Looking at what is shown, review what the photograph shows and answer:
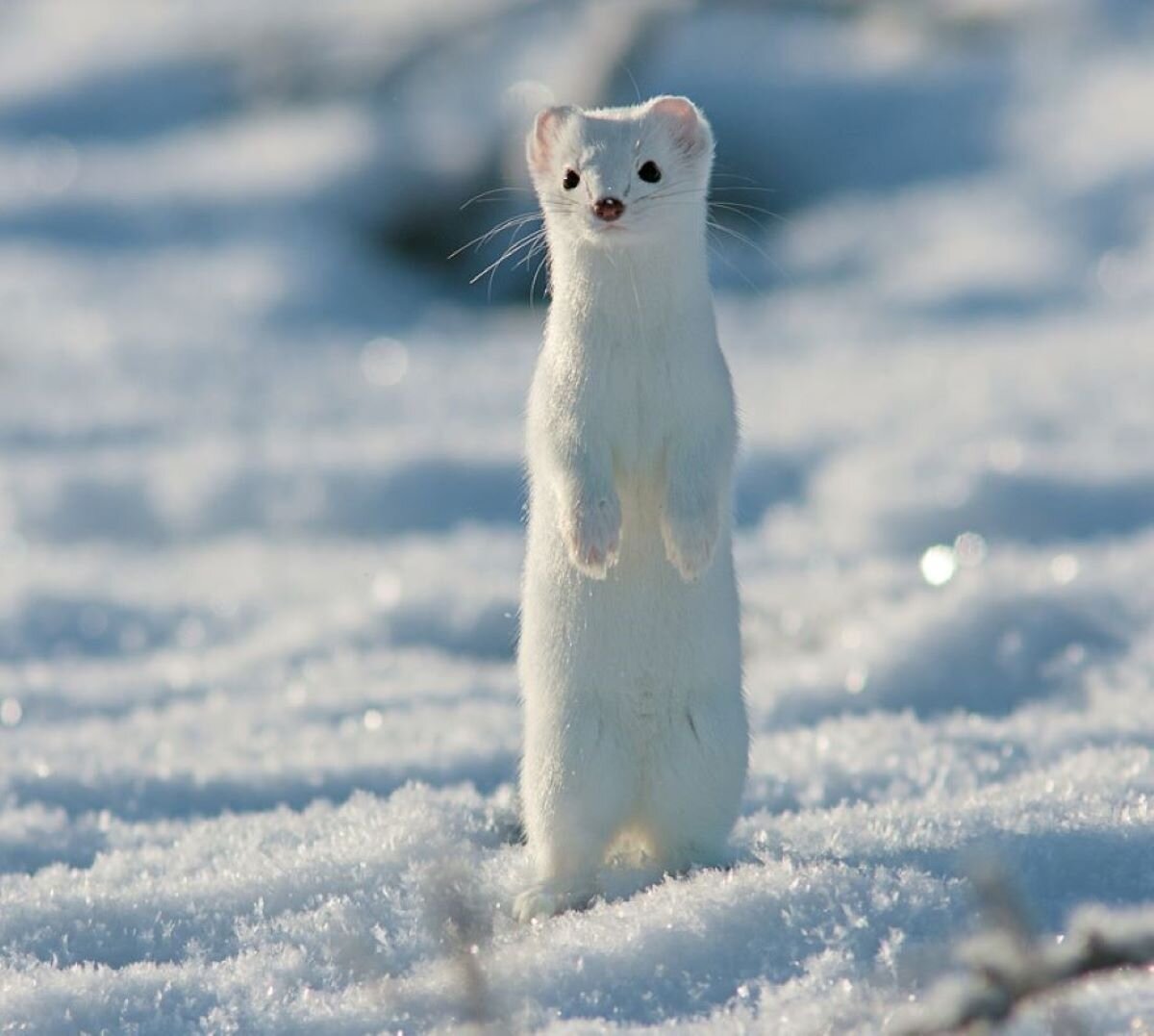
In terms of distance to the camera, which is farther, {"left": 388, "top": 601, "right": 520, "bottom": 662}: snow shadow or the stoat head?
{"left": 388, "top": 601, "right": 520, "bottom": 662}: snow shadow

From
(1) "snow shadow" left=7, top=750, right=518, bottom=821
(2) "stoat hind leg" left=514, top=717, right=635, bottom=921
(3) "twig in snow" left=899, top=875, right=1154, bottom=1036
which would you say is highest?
(1) "snow shadow" left=7, top=750, right=518, bottom=821

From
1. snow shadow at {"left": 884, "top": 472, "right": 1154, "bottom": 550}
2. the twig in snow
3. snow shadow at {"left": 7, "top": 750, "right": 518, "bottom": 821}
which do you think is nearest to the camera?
the twig in snow

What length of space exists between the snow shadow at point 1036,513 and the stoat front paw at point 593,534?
3.29 meters

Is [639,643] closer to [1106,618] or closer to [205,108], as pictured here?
[1106,618]

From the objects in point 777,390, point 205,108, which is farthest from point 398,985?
point 205,108

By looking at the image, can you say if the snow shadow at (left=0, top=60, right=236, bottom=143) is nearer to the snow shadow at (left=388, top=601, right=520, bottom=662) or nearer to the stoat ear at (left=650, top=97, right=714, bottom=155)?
the snow shadow at (left=388, top=601, right=520, bottom=662)

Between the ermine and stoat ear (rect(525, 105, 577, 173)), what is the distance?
0.09 meters

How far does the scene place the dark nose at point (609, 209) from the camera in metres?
3.10

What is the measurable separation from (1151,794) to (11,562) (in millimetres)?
4412

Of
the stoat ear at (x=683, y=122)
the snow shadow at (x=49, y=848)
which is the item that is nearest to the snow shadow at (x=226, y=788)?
the snow shadow at (x=49, y=848)

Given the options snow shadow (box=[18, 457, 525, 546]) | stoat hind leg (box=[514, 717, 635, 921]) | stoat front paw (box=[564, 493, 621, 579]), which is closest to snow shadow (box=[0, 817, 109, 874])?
stoat hind leg (box=[514, 717, 635, 921])

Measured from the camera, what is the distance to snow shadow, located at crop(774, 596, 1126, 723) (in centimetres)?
469

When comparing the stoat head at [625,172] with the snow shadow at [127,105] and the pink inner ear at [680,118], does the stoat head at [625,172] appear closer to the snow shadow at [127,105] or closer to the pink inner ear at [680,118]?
the pink inner ear at [680,118]

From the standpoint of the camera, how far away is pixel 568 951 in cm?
272
